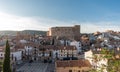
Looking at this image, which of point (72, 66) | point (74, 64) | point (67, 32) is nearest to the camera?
point (72, 66)

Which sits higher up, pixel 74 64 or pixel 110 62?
pixel 110 62

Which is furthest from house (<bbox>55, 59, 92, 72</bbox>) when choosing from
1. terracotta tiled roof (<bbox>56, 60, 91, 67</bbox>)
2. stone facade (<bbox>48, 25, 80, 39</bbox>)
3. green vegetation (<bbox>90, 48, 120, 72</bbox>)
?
stone facade (<bbox>48, 25, 80, 39</bbox>)

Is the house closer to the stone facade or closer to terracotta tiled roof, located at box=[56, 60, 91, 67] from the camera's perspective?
terracotta tiled roof, located at box=[56, 60, 91, 67]

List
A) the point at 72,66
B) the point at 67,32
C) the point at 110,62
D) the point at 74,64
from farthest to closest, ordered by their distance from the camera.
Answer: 1. the point at 67,32
2. the point at 74,64
3. the point at 72,66
4. the point at 110,62

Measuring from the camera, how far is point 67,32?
10450 cm

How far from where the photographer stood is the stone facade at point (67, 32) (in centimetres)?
10269

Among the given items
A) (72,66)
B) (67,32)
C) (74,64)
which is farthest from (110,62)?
(67,32)

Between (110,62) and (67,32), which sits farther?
(67,32)

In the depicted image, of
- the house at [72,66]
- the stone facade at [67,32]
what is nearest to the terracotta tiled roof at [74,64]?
the house at [72,66]

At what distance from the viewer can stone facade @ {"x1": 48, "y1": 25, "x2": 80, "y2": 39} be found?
102688 millimetres

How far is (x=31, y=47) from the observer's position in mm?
75000

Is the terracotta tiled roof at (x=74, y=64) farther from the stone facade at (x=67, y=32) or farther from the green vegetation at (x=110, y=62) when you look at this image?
the stone facade at (x=67, y=32)

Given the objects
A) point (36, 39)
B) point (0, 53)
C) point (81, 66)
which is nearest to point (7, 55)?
point (81, 66)

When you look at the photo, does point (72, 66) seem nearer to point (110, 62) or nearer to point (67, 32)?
point (110, 62)
